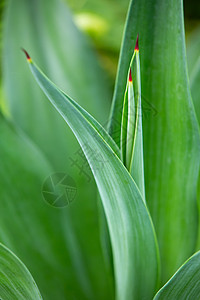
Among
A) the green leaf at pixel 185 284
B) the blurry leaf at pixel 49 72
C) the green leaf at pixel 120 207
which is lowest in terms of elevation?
the green leaf at pixel 185 284

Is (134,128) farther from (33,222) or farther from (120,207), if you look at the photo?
(33,222)

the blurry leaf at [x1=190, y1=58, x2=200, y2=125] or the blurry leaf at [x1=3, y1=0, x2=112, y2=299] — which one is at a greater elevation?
the blurry leaf at [x1=3, y1=0, x2=112, y2=299]

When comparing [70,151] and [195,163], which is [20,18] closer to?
[70,151]

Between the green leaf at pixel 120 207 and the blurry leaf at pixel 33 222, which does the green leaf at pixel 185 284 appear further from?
the blurry leaf at pixel 33 222

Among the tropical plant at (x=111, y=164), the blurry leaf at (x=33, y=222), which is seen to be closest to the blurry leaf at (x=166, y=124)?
the tropical plant at (x=111, y=164)

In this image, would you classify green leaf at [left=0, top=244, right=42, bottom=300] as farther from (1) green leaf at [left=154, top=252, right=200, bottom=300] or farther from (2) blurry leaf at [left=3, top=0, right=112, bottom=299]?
(2) blurry leaf at [left=3, top=0, right=112, bottom=299]

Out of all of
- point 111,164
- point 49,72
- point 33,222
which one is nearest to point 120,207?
point 111,164

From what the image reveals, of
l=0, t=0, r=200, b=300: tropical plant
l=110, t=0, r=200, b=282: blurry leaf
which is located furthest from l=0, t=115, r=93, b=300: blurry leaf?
l=110, t=0, r=200, b=282: blurry leaf
